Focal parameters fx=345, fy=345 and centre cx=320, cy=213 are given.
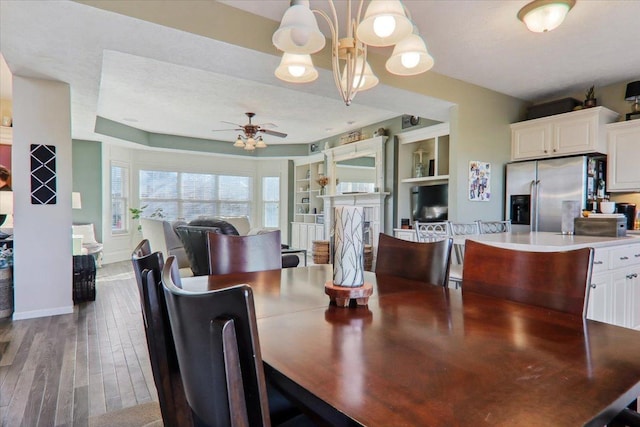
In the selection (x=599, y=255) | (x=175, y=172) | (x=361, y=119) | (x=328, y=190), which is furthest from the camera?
(x=175, y=172)

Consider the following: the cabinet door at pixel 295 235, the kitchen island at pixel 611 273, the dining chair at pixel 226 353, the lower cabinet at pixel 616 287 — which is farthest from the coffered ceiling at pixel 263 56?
the cabinet door at pixel 295 235

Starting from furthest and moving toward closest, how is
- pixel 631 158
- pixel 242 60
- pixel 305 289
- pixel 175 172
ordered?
pixel 175 172, pixel 631 158, pixel 242 60, pixel 305 289

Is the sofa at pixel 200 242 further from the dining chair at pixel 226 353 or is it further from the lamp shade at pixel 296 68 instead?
the dining chair at pixel 226 353

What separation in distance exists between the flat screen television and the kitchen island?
229 centimetres

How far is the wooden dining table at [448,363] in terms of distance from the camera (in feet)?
1.77

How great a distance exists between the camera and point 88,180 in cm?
651

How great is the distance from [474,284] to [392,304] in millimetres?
466

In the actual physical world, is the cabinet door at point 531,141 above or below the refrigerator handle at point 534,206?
above

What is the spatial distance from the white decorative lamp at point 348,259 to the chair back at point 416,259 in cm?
55

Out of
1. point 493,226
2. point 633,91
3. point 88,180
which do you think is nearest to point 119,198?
point 88,180

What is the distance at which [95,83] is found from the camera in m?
3.38

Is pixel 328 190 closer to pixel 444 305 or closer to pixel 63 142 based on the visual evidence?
pixel 63 142

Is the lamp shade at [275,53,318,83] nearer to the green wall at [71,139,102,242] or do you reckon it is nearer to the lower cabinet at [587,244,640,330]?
the lower cabinet at [587,244,640,330]

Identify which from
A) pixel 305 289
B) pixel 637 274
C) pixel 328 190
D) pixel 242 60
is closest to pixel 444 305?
pixel 305 289
